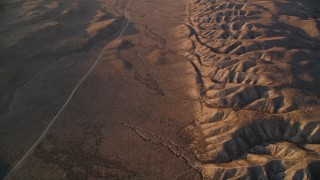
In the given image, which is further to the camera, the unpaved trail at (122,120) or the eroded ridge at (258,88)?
the unpaved trail at (122,120)

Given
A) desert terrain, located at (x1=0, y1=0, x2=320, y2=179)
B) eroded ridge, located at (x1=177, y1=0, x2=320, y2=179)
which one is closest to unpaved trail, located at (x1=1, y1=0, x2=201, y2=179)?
desert terrain, located at (x1=0, y1=0, x2=320, y2=179)

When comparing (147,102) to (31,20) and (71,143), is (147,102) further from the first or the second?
(31,20)

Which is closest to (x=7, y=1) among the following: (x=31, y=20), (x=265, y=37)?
(x=31, y=20)

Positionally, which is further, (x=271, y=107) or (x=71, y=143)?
(x=271, y=107)

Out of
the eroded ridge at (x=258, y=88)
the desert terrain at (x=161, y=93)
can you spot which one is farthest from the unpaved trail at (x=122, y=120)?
the eroded ridge at (x=258, y=88)

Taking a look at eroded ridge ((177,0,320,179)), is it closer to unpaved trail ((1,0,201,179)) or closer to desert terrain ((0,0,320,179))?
desert terrain ((0,0,320,179))

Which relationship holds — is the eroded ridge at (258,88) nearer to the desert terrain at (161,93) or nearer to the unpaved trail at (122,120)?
the desert terrain at (161,93)
